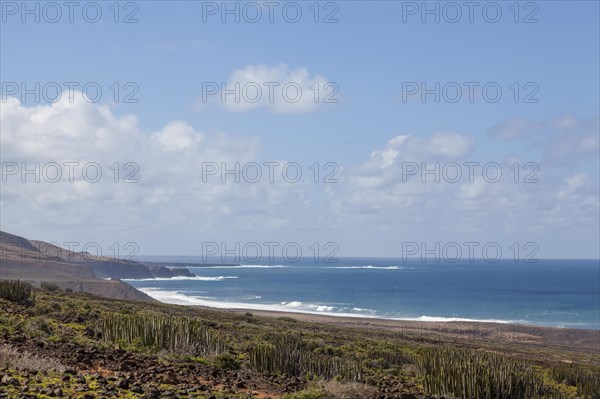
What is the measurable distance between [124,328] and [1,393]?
7.60 m

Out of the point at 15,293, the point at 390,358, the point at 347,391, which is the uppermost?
the point at 15,293

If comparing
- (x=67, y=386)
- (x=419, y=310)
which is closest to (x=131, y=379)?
(x=67, y=386)

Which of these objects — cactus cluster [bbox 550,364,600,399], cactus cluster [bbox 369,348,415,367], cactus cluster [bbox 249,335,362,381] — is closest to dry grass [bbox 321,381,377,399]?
cactus cluster [bbox 249,335,362,381]

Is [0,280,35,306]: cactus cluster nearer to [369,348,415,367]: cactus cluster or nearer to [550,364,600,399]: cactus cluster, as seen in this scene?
[369,348,415,367]: cactus cluster

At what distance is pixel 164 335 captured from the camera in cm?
1598

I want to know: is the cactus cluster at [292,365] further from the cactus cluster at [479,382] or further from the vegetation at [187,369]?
the cactus cluster at [479,382]

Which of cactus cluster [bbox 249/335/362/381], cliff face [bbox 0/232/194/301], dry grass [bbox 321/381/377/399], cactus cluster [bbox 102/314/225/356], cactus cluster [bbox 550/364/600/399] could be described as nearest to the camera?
dry grass [bbox 321/381/377/399]

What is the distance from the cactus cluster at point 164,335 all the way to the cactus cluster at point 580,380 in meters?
10.7

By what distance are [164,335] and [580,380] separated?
1396 cm

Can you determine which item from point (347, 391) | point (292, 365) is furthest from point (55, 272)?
point (347, 391)

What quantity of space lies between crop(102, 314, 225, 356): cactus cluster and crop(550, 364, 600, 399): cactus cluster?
10738mm

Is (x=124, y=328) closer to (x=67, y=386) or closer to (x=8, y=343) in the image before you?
(x=8, y=343)

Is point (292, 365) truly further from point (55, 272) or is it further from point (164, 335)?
point (55, 272)

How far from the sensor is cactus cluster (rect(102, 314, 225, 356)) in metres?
15.6
